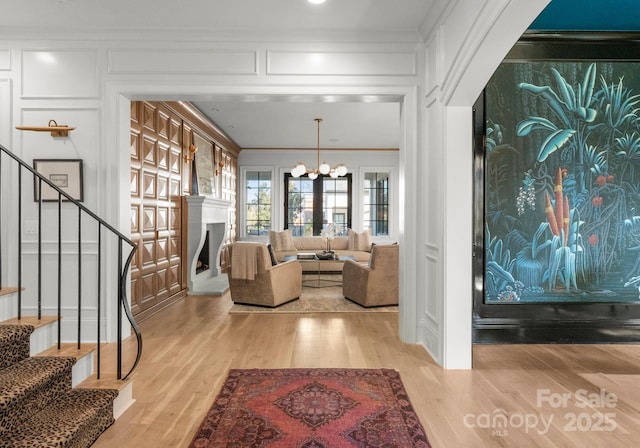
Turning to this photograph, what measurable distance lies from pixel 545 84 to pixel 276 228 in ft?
22.5

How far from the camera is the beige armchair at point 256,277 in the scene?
4.96 m

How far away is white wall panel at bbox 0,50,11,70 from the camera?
11.8 ft

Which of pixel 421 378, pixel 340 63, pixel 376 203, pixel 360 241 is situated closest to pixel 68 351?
pixel 421 378

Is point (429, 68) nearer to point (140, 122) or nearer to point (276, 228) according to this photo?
point (140, 122)

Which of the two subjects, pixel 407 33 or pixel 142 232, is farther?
pixel 142 232

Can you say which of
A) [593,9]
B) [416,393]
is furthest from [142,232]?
[593,9]

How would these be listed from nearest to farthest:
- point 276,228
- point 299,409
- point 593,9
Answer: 1. point 299,409
2. point 593,9
3. point 276,228

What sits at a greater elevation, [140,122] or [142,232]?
[140,122]

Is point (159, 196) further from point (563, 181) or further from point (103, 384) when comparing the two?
point (563, 181)

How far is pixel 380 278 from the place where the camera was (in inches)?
197

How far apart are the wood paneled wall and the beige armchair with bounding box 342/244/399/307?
2.60 m

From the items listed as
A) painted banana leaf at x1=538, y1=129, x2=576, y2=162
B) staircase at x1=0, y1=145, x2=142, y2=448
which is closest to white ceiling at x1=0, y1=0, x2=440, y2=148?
staircase at x1=0, y1=145, x2=142, y2=448

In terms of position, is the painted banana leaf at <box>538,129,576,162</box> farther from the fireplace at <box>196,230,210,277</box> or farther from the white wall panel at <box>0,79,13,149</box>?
the fireplace at <box>196,230,210,277</box>

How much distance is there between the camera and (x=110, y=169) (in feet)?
12.0
